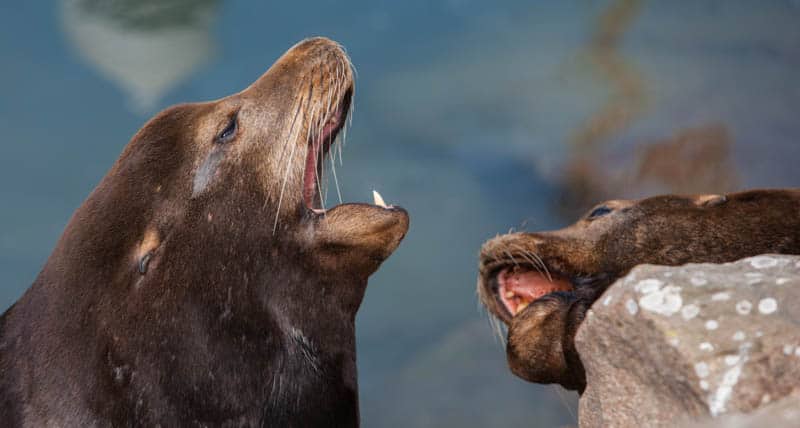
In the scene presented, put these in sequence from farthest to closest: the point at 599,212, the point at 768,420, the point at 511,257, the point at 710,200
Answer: the point at 599,212 < the point at 710,200 < the point at 511,257 < the point at 768,420

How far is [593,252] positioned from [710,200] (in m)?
0.98

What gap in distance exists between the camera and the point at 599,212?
6938 mm

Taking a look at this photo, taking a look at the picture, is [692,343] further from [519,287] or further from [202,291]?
[519,287]

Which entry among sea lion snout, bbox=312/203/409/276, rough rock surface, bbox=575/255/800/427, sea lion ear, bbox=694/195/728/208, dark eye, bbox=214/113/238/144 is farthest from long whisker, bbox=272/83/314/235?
sea lion ear, bbox=694/195/728/208

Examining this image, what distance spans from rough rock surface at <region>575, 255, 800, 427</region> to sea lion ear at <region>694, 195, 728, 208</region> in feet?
8.30

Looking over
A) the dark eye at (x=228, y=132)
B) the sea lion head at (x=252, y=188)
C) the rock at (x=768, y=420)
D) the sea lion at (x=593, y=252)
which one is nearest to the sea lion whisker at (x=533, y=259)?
the sea lion at (x=593, y=252)

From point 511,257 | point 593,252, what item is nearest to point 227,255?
point 511,257

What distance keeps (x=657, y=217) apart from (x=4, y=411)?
4.65 m

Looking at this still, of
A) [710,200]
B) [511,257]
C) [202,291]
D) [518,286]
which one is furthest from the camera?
[518,286]

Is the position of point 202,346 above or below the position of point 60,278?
below

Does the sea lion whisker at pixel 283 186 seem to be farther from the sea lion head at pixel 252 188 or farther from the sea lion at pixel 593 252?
the sea lion at pixel 593 252

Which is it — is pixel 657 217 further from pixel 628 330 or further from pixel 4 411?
pixel 4 411

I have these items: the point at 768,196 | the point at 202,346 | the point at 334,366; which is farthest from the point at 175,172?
the point at 768,196

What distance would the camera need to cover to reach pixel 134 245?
512 cm
